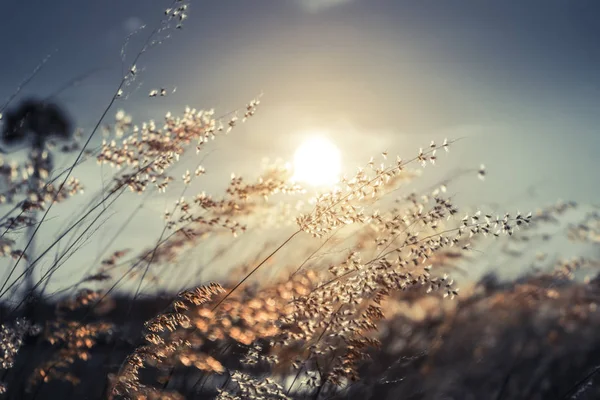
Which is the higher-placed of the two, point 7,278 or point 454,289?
point 454,289

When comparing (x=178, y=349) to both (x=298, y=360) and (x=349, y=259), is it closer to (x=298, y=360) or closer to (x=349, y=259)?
(x=298, y=360)

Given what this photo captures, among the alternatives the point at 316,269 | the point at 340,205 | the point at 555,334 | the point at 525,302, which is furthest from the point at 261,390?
the point at 555,334

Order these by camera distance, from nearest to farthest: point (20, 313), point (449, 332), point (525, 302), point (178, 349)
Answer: point (178, 349) → point (20, 313) → point (449, 332) → point (525, 302)

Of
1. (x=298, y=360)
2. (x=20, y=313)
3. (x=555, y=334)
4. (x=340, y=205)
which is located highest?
(x=555, y=334)

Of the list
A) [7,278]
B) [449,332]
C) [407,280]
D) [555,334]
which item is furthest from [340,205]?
[555,334]

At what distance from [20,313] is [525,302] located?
368cm

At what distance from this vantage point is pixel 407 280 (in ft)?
11.0

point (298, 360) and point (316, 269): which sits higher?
point (316, 269)

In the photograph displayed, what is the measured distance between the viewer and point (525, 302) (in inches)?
198

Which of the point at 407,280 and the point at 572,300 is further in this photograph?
the point at 572,300

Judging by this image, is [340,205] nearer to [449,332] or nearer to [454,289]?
[454,289]

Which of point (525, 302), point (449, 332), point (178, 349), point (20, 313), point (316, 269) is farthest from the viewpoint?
point (525, 302)

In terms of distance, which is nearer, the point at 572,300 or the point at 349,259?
the point at 349,259

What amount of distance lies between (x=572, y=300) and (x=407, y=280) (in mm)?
2642
